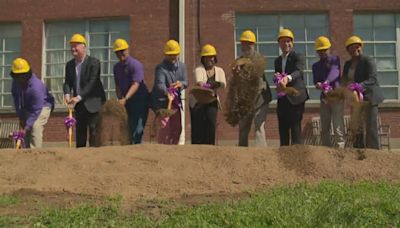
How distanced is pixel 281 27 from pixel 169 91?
893 cm

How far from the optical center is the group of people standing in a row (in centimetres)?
875

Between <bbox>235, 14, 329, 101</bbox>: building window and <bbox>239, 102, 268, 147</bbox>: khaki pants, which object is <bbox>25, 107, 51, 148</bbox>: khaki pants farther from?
<bbox>235, 14, 329, 101</bbox>: building window

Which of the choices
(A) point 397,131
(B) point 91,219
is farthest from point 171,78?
(A) point 397,131

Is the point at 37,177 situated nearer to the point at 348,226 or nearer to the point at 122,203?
the point at 122,203

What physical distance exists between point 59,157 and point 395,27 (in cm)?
1245

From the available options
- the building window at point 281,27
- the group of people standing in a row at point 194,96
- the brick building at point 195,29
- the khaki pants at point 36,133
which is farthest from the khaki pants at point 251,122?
the building window at point 281,27

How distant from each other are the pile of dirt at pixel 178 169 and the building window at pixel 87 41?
398 inches

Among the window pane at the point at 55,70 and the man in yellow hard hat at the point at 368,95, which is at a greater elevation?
the window pane at the point at 55,70

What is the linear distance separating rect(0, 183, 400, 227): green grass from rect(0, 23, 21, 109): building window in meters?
13.4

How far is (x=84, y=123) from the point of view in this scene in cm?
915

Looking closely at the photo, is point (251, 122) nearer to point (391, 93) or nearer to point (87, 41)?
point (391, 93)

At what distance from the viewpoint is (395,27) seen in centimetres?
1717

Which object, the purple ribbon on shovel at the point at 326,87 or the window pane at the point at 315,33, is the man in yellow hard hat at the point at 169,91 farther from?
the window pane at the point at 315,33

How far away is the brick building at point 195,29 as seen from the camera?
Result: 17.1 metres
